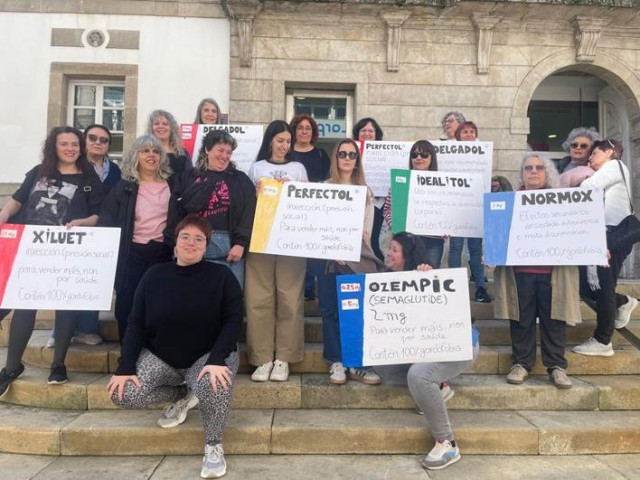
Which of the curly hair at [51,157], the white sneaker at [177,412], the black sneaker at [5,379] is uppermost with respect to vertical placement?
the curly hair at [51,157]

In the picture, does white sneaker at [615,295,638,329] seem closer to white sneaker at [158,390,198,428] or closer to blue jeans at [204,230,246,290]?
blue jeans at [204,230,246,290]

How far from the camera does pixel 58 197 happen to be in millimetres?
3930

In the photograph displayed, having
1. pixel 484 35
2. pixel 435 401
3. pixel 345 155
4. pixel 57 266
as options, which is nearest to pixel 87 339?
pixel 57 266

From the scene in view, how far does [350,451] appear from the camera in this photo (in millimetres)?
3342

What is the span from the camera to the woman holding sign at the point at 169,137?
4461 millimetres

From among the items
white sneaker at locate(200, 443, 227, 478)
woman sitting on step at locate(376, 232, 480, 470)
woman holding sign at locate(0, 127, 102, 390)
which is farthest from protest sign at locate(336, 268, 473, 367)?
woman holding sign at locate(0, 127, 102, 390)

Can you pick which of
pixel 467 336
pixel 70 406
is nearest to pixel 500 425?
pixel 467 336

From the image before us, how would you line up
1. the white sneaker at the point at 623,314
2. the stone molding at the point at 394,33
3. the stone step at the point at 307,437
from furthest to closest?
1. the stone molding at the point at 394,33
2. the white sneaker at the point at 623,314
3. the stone step at the point at 307,437

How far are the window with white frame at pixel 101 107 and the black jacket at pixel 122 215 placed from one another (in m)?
5.13

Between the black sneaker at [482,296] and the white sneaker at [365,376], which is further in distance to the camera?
the black sneaker at [482,296]

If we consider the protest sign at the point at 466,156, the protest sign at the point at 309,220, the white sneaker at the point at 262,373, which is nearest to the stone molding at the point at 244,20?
the protest sign at the point at 466,156

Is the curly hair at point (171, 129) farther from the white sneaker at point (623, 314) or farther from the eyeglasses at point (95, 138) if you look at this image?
the white sneaker at point (623, 314)

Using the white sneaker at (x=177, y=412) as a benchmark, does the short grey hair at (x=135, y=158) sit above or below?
above

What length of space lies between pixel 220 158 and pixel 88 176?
Result: 3.98ft
